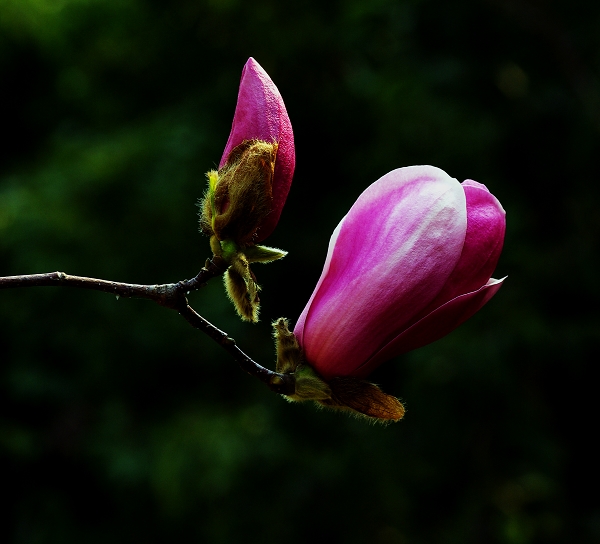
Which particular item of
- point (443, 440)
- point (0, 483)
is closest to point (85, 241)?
point (443, 440)

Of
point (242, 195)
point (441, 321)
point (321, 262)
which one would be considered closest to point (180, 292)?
point (242, 195)

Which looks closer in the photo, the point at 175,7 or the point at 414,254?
the point at 414,254

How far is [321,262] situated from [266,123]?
10.5 ft

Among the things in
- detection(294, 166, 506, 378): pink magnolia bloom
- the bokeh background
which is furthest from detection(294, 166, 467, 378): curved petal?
the bokeh background

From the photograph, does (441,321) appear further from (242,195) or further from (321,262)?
(321,262)

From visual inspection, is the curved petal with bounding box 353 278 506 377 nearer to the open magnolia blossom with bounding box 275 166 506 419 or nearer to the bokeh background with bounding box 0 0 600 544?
the open magnolia blossom with bounding box 275 166 506 419

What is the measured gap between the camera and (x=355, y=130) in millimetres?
3891

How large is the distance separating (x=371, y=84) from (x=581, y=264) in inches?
47.5

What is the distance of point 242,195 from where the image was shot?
2.27 feet

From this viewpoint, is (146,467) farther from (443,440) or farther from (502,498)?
(502,498)

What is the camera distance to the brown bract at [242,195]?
2.22 ft

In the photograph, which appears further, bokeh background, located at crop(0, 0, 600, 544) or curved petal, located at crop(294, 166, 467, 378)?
bokeh background, located at crop(0, 0, 600, 544)

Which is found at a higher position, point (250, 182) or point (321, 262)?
point (250, 182)

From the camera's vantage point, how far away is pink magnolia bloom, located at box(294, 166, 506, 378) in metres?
0.65
